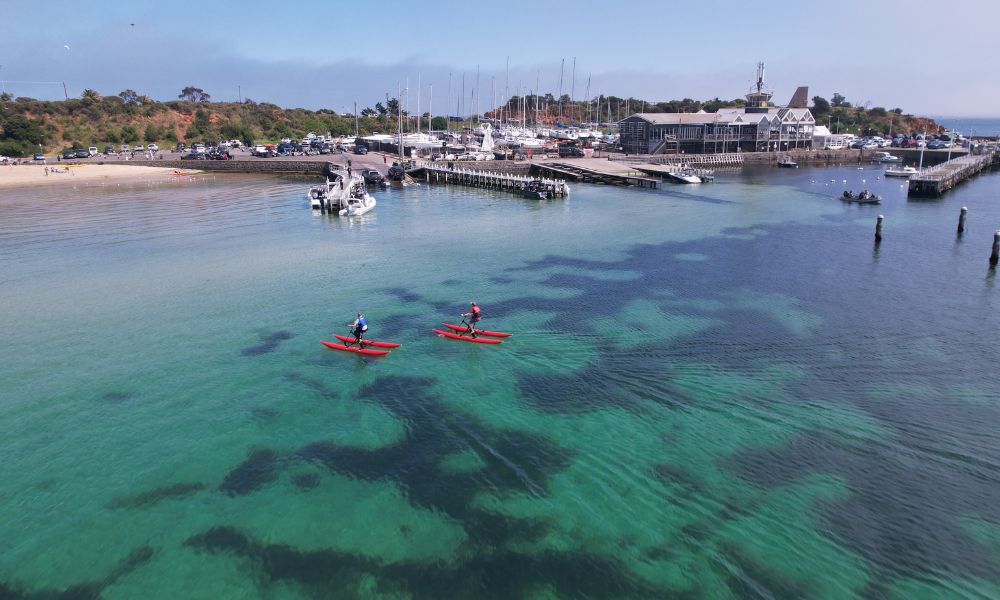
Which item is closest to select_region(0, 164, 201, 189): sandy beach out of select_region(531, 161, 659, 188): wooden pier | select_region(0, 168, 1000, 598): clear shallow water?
select_region(0, 168, 1000, 598): clear shallow water

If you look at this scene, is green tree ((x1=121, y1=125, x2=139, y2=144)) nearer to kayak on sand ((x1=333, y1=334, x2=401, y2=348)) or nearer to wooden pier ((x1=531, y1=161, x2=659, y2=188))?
wooden pier ((x1=531, y1=161, x2=659, y2=188))

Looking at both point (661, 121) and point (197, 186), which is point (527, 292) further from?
point (661, 121)

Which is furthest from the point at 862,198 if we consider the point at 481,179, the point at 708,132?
the point at 708,132

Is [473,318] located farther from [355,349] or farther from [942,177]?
[942,177]

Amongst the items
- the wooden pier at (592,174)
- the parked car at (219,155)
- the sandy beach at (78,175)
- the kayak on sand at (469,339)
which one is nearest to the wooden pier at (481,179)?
the wooden pier at (592,174)

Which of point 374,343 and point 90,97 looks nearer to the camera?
point 374,343
